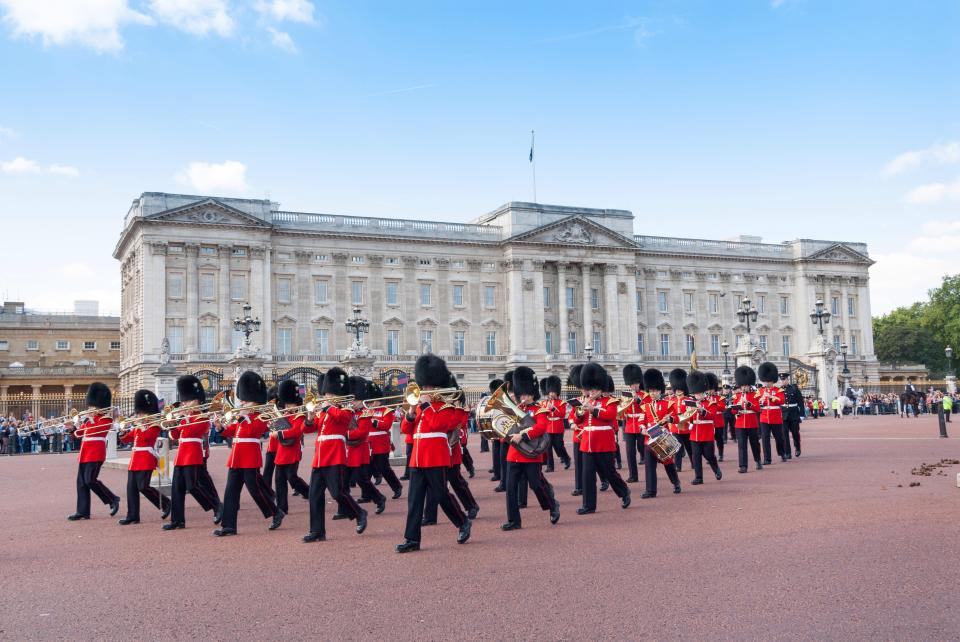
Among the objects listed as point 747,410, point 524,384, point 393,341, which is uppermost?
point 393,341

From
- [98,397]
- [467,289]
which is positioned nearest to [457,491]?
[98,397]

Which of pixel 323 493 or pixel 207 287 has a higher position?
pixel 207 287

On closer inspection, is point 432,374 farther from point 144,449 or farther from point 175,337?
point 175,337

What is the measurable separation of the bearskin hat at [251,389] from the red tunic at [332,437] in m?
1.07

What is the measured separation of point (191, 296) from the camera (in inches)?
2037

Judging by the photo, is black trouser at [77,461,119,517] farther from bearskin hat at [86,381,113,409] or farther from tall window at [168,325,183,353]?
tall window at [168,325,183,353]

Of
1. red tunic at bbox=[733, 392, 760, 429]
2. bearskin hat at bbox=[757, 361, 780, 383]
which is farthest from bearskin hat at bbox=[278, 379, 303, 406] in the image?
bearskin hat at bbox=[757, 361, 780, 383]

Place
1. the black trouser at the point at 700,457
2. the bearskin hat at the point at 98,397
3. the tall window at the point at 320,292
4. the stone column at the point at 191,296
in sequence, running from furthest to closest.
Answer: the tall window at the point at 320,292, the stone column at the point at 191,296, the black trouser at the point at 700,457, the bearskin hat at the point at 98,397

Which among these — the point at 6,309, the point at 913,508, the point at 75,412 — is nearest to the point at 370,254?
the point at 6,309

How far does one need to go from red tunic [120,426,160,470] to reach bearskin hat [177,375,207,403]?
1.71 feet

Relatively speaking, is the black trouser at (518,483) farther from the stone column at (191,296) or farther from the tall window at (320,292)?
the tall window at (320,292)

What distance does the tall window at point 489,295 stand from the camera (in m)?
60.1

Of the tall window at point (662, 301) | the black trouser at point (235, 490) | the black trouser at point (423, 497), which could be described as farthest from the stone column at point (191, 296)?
the black trouser at point (423, 497)

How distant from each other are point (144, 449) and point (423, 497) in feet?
14.4
